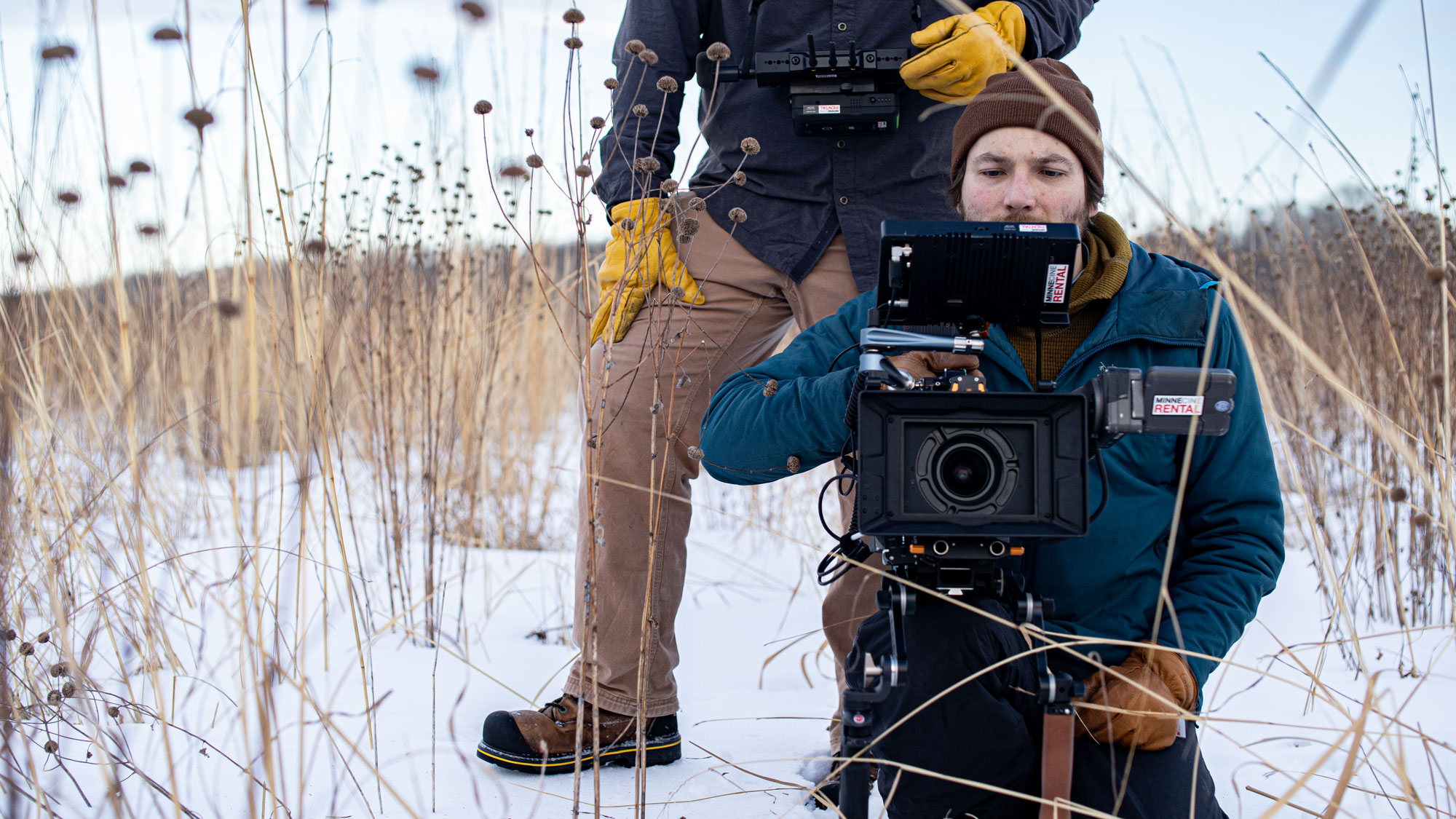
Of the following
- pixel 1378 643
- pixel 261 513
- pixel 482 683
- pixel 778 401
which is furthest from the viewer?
pixel 261 513

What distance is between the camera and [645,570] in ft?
6.15

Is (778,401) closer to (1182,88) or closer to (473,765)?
(1182,88)

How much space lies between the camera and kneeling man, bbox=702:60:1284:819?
130 centimetres

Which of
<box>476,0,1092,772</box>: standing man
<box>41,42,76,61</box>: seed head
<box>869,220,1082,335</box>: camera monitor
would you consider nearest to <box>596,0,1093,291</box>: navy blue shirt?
<box>476,0,1092,772</box>: standing man

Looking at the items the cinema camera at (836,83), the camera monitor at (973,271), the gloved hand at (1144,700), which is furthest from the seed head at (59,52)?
the gloved hand at (1144,700)

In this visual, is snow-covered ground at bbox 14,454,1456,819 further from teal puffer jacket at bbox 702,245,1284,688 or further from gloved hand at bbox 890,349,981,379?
gloved hand at bbox 890,349,981,379

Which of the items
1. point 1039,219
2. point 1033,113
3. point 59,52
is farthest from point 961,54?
point 59,52

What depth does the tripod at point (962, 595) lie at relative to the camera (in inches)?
45.4

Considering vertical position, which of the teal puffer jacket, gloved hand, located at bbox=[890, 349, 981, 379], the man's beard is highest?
the man's beard

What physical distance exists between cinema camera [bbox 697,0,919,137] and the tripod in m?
0.93

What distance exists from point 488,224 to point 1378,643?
262 centimetres

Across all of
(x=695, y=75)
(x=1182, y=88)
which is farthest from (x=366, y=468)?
(x=1182, y=88)

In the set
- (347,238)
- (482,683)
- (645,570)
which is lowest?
(482,683)

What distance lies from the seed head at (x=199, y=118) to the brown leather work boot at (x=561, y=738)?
1.13 metres
